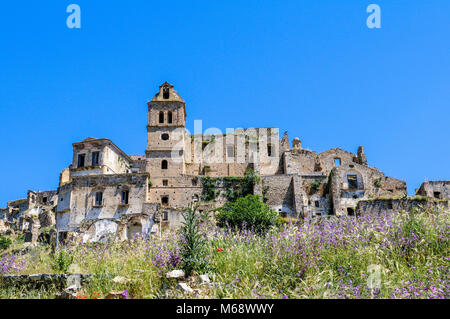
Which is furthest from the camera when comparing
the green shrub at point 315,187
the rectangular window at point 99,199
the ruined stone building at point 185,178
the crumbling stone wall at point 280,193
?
the green shrub at point 315,187

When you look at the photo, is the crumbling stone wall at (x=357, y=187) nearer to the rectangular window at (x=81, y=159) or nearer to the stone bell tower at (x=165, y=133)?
the stone bell tower at (x=165, y=133)

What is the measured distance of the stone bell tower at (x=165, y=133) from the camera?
44.9 m

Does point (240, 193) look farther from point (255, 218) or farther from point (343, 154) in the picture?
point (343, 154)

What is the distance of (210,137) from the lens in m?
51.8

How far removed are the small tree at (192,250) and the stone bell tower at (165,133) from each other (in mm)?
35461

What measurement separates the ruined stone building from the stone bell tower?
0.36 ft

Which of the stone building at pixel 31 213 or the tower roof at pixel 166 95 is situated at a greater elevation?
the tower roof at pixel 166 95

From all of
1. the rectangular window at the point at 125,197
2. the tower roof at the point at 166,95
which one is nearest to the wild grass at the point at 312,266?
the rectangular window at the point at 125,197

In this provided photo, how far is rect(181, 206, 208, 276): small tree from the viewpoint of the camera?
27.5ft

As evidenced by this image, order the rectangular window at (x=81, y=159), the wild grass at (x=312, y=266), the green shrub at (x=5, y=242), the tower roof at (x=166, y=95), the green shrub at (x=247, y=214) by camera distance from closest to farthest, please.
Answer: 1. the wild grass at (x=312, y=266)
2. the green shrub at (x=247, y=214)
3. the rectangular window at (x=81, y=159)
4. the green shrub at (x=5, y=242)
5. the tower roof at (x=166, y=95)


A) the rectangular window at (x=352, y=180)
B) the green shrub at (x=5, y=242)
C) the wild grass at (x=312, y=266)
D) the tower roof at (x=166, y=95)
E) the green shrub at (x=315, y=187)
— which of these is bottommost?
the green shrub at (x=5, y=242)

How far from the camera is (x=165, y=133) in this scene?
46.9m

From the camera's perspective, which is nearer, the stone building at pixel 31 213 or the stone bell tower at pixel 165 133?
the stone bell tower at pixel 165 133
